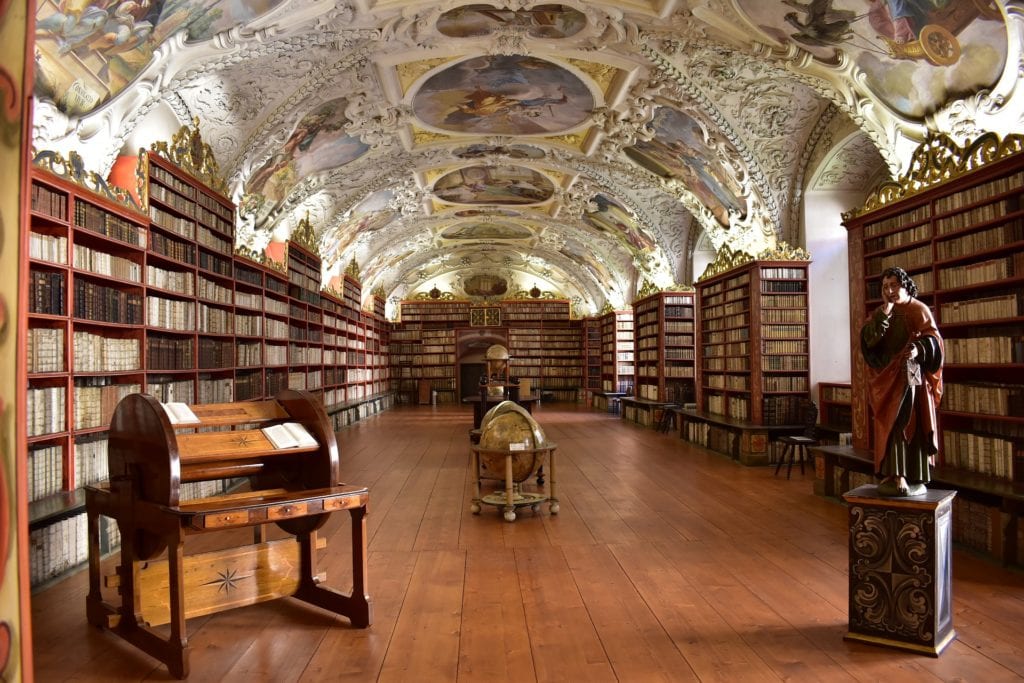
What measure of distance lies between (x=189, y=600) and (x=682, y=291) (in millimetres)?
14042

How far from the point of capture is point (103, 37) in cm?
573

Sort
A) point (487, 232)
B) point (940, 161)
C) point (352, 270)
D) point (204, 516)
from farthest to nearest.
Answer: point (487, 232)
point (352, 270)
point (940, 161)
point (204, 516)

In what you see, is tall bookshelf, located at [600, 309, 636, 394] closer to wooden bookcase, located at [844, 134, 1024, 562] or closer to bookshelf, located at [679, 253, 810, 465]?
bookshelf, located at [679, 253, 810, 465]

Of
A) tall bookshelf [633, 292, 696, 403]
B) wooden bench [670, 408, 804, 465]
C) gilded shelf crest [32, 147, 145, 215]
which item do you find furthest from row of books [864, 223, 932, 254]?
tall bookshelf [633, 292, 696, 403]

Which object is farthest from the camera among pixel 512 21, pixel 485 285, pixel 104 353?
pixel 485 285

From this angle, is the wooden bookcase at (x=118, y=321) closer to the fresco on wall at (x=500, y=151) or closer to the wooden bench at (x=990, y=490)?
the fresco on wall at (x=500, y=151)

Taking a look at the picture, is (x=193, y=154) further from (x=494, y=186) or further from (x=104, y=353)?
(x=494, y=186)

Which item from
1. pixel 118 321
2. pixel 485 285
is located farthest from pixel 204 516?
pixel 485 285

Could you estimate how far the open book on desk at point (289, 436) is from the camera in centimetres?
443

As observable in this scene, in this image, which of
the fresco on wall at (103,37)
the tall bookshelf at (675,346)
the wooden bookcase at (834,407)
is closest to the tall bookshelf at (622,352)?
the tall bookshelf at (675,346)

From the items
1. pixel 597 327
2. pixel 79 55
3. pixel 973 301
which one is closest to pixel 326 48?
pixel 79 55

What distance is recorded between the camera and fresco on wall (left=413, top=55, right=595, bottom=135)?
10.5 m

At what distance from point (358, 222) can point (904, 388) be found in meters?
15.1

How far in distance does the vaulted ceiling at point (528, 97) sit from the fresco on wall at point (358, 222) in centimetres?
13
